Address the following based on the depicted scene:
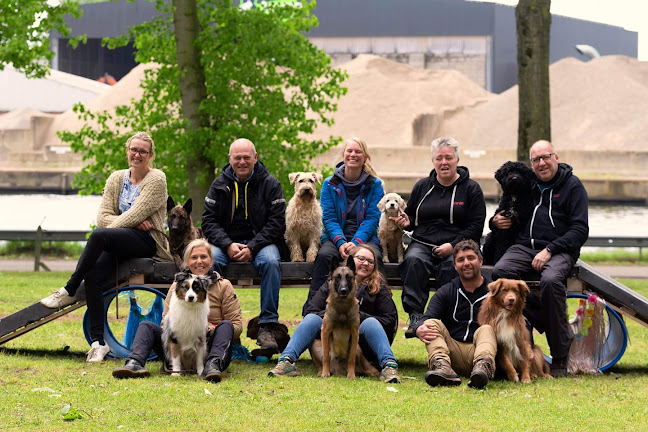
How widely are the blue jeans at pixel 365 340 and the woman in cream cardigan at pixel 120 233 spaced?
157 cm

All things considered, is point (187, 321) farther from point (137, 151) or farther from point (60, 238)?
point (60, 238)

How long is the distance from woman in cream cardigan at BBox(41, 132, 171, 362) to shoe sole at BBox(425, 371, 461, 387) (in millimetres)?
2637

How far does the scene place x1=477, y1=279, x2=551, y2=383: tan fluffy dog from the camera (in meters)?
6.78

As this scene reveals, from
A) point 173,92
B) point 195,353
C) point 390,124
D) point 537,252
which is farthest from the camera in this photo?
point 390,124

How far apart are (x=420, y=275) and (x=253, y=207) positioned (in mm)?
1588

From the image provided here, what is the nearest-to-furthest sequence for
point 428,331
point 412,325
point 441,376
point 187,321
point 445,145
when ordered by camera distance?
point 441,376, point 187,321, point 428,331, point 412,325, point 445,145

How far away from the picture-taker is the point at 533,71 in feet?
42.4

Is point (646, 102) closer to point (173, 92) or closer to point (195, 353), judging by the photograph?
point (173, 92)

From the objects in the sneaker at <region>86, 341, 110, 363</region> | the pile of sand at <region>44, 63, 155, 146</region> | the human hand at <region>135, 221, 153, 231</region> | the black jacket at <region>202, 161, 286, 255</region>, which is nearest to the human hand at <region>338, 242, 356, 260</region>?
the black jacket at <region>202, 161, 286, 255</region>

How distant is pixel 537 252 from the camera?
753 centimetres

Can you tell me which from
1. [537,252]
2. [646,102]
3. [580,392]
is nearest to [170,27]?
[537,252]

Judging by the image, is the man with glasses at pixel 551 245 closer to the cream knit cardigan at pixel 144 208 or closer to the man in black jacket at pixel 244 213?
the man in black jacket at pixel 244 213

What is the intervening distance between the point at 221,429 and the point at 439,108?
167ft

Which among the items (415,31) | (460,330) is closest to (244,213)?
(460,330)
